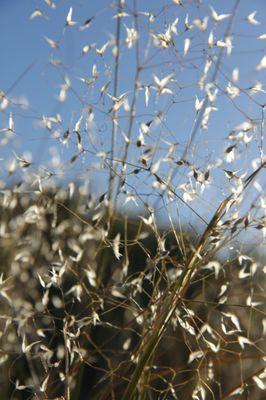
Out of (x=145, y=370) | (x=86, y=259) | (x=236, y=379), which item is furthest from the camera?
(x=236, y=379)

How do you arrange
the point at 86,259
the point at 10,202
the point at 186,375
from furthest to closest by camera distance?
the point at 186,375
the point at 86,259
the point at 10,202

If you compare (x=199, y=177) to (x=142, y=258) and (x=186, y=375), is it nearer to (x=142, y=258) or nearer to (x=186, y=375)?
(x=142, y=258)

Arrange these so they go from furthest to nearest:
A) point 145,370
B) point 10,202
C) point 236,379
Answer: point 236,379 < point 10,202 < point 145,370

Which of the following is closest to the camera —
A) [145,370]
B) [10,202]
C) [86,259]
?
[145,370]

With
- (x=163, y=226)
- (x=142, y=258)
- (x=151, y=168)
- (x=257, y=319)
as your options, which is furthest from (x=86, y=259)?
(x=257, y=319)

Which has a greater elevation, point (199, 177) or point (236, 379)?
point (199, 177)

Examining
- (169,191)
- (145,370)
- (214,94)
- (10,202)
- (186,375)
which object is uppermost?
(214,94)

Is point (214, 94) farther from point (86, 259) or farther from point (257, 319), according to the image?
point (257, 319)

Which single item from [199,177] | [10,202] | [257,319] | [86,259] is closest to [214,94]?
[199,177]

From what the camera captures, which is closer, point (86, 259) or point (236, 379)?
point (86, 259)
